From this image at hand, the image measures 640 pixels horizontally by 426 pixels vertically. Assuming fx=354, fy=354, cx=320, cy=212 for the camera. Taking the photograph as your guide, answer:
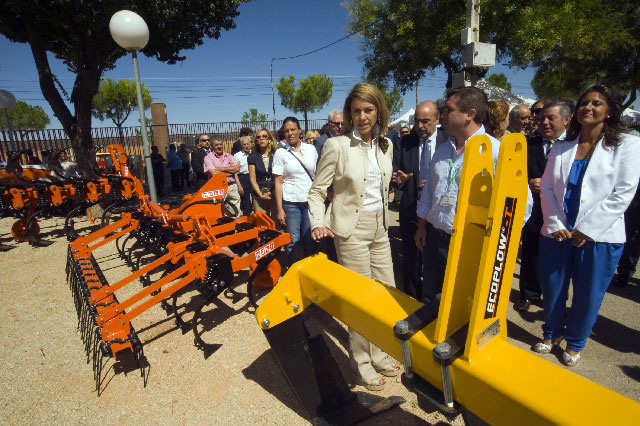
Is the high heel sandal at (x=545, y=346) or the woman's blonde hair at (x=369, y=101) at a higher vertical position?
the woman's blonde hair at (x=369, y=101)

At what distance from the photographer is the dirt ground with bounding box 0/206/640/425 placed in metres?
2.54

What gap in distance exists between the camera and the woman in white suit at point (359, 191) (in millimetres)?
2340

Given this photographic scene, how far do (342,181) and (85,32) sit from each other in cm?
881

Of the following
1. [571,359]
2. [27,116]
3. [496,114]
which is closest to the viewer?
[571,359]

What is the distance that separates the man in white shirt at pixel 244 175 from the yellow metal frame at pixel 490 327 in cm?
608

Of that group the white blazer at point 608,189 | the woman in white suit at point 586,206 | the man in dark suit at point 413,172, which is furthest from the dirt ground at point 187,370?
the white blazer at point 608,189

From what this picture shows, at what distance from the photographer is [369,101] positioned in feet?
7.57

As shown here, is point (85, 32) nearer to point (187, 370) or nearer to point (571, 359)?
point (187, 370)

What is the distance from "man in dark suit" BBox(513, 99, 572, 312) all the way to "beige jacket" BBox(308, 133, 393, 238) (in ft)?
6.26

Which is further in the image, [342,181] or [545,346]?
[545,346]

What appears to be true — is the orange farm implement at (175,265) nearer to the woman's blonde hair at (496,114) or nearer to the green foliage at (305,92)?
the woman's blonde hair at (496,114)

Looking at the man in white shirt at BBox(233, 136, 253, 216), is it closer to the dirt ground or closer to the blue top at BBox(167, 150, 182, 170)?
the dirt ground

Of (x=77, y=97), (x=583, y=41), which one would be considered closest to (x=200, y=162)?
(x=77, y=97)

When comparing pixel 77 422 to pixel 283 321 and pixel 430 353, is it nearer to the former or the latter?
pixel 283 321
